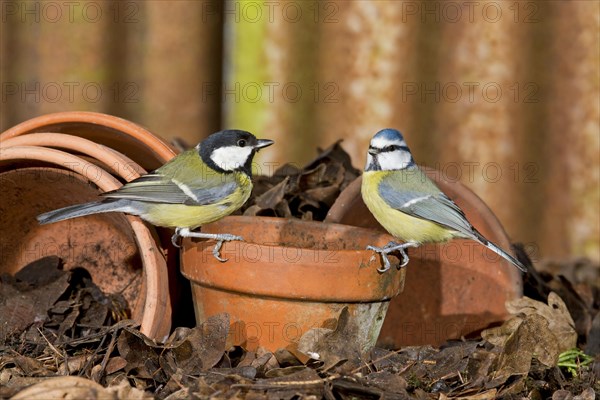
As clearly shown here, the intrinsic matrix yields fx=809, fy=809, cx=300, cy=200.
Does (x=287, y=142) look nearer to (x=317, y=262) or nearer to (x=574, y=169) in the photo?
(x=574, y=169)

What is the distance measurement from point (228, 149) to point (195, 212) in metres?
0.32

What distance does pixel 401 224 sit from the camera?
327 cm

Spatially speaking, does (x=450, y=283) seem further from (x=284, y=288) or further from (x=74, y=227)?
(x=74, y=227)

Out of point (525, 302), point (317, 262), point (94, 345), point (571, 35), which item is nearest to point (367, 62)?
point (571, 35)

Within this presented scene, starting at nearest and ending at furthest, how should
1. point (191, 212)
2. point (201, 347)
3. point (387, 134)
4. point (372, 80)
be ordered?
1. point (201, 347)
2. point (191, 212)
3. point (387, 134)
4. point (372, 80)

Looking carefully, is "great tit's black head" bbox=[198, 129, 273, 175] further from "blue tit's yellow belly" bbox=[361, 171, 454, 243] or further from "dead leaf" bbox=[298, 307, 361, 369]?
"dead leaf" bbox=[298, 307, 361, 369]

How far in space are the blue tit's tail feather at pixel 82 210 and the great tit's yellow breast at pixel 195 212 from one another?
119 mm

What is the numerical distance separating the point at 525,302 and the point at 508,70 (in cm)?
184

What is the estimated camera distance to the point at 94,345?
117 inches

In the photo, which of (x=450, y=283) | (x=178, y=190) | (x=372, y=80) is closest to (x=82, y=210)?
(x=178, y=190)

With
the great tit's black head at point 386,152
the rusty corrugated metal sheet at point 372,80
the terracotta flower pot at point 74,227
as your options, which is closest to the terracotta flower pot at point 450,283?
the great tit's black head at point 386,152

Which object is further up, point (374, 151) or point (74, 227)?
point (374, 151)

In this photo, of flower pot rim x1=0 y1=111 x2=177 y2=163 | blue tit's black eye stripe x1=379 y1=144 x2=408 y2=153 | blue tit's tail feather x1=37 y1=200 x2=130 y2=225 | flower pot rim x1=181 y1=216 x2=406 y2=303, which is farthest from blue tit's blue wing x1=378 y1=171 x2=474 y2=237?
blue tit's tail feather x1=37 y1=200 x2=130 y2=225

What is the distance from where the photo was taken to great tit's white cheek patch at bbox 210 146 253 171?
3283mm
